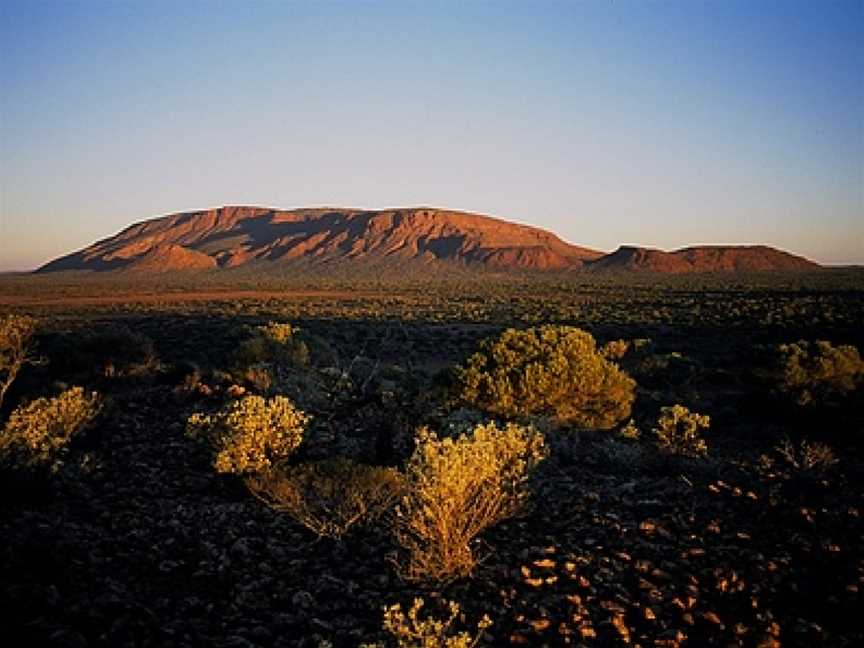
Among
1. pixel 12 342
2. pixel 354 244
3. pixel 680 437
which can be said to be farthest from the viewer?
pixel 354 244

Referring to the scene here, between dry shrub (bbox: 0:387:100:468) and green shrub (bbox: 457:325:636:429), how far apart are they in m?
6.31

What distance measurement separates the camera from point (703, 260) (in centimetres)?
14500

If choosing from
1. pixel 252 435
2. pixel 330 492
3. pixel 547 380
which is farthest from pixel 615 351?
pixel 330 492

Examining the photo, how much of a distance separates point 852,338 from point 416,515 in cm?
3072

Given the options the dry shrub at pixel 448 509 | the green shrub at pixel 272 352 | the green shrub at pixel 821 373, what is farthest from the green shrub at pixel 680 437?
the green shrub at pixel 272 352

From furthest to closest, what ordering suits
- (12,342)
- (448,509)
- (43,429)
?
(12,342) → (43,429) → (448,509)

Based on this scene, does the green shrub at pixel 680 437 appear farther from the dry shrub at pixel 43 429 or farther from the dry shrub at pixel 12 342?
the dry shrub at pixel 12 342

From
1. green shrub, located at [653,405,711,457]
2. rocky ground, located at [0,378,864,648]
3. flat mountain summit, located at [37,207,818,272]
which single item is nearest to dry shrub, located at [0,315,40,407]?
rocky ground, located at [0,378,864,648]

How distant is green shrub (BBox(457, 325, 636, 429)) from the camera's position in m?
13.0

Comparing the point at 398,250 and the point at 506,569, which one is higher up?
the point at 398,250

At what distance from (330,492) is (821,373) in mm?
15350

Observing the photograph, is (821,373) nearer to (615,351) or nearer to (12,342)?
(615,351)

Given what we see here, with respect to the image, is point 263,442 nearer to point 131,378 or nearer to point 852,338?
point 131,378

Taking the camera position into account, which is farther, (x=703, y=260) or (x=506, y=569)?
(x=703, y=260)
